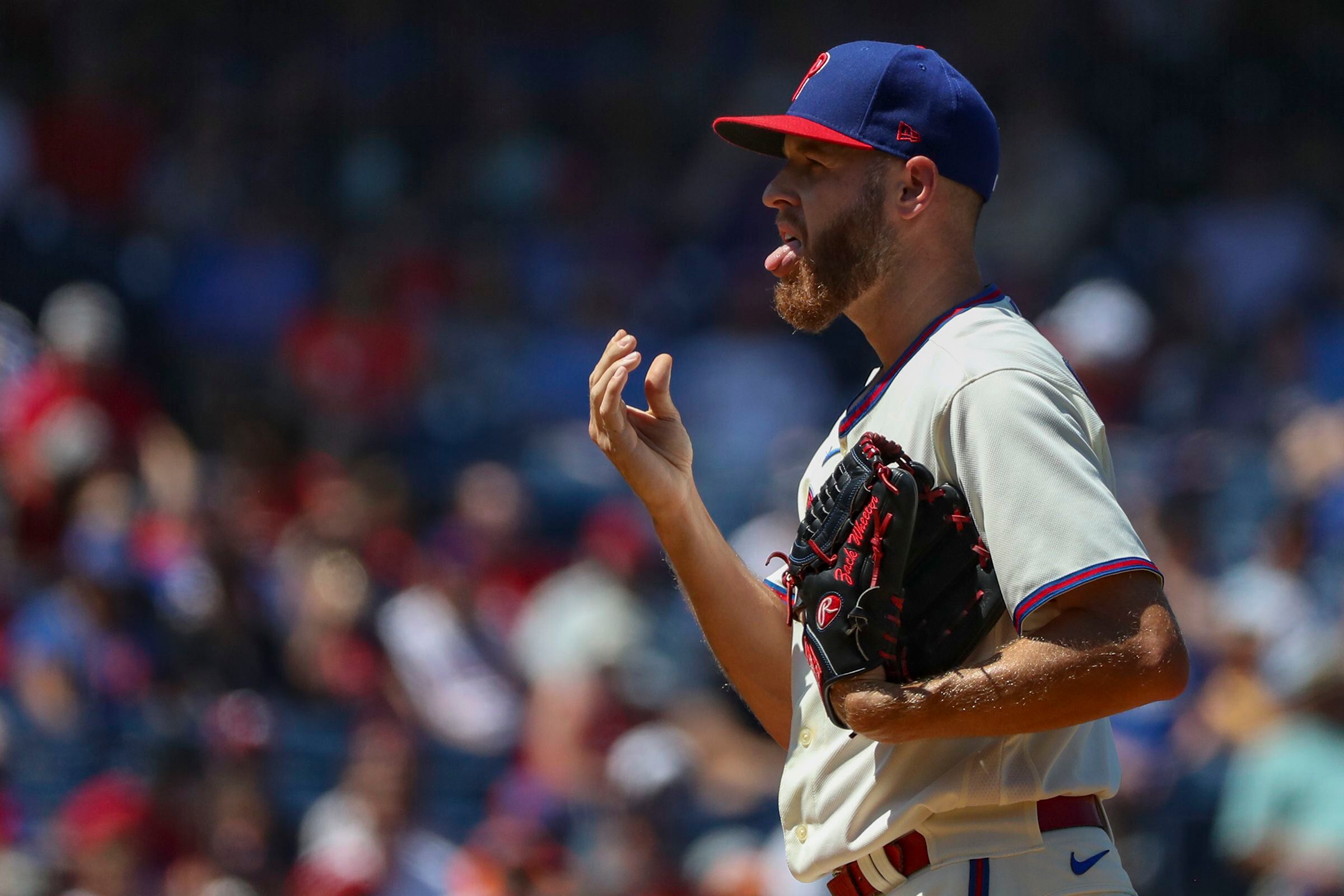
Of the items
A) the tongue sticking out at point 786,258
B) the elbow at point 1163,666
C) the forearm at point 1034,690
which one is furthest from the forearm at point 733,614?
the elbow at point 1163,666

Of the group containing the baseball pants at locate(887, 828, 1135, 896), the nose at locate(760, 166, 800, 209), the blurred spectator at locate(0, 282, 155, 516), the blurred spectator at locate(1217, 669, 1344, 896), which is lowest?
the blurred spectator at locate(1217, 669, 1344, 896)

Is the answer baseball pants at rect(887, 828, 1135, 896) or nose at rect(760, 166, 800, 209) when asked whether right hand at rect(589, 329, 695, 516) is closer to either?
nose at rect(760, 166, 800, 209)

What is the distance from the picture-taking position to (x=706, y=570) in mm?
2566

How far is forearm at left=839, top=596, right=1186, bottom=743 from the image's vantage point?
1.90m

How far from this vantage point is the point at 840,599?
2.05 m

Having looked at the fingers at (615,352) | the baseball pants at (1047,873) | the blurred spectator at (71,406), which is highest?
the fingers at (615,352)

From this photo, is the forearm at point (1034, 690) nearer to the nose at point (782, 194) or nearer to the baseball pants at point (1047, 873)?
the baseball pants at point (1047, 873)

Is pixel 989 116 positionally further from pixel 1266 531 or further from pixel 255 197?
pixel 255 197

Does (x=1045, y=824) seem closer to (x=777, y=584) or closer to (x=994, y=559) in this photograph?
(x=994, y=559)

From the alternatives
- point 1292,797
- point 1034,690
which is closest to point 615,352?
point 1034,690

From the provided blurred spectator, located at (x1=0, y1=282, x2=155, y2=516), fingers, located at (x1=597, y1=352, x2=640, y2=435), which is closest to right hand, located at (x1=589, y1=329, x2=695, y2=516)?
fingers, located at (x1=597, y1=352, x2=640, y2=435)

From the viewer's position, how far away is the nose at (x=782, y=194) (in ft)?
7.83

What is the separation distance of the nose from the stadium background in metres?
3.10

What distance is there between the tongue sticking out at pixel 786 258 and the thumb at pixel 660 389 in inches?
8.9
